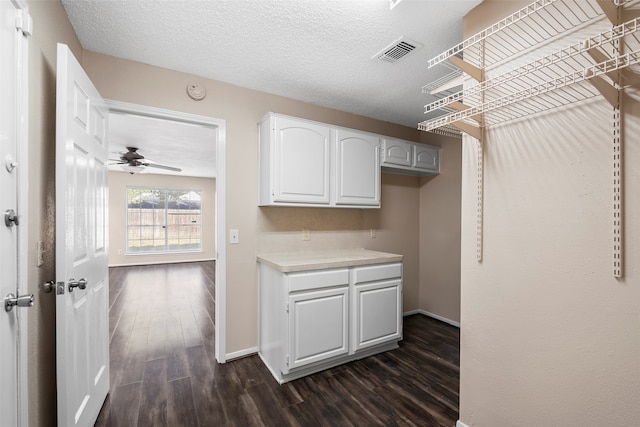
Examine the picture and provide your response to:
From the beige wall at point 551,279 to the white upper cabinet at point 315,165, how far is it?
1.28 m

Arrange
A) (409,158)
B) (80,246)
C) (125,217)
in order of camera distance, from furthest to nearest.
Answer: (125,217), (409,158), (80,246)

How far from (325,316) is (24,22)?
235cm

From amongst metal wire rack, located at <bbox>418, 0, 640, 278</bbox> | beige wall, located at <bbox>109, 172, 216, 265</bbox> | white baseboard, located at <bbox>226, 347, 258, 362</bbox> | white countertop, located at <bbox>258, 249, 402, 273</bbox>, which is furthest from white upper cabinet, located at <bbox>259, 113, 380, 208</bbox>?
beige wall, located at <bbox>109, 172, 216, 265</bbox>

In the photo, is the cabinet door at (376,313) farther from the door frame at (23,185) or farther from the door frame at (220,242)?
the door frame at (23,185)

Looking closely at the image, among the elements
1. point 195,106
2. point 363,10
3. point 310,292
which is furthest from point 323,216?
point 363,10

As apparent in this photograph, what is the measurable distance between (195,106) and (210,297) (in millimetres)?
3143

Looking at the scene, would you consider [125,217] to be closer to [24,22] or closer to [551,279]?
[24,22]

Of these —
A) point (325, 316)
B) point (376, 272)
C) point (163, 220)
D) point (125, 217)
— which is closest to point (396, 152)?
point (376, 272)

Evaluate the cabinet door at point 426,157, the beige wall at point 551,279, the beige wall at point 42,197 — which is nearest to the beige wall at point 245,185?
the cabinet door at point 426,157

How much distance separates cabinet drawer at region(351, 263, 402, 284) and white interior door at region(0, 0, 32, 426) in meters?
2.00

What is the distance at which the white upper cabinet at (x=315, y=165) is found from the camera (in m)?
2.45

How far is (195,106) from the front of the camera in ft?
7.91

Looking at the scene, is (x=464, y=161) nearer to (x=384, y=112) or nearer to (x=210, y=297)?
(x=384, y=112)

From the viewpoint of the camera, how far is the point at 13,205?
3.60 ft
